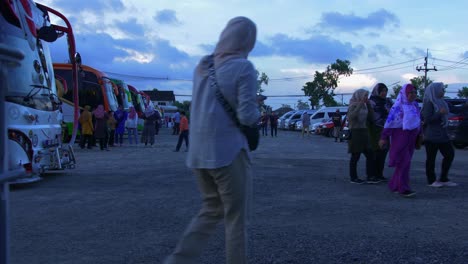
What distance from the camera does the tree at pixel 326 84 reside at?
252 ft

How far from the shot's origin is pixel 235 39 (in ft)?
10.9

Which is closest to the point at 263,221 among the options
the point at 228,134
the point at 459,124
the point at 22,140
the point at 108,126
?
the point at 228,134

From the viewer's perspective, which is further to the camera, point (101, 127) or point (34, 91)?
point (101, 127)

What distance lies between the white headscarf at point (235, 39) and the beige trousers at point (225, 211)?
25.9 inches

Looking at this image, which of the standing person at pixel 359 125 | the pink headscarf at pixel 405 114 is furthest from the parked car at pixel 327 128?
the pink headscarf at pixel 405 114

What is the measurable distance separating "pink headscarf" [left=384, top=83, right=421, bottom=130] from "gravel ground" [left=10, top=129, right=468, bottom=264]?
1.07m

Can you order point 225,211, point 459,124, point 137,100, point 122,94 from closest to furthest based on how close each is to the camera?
point 225,211 < point 459,124 < point 122,94 < point 137,100

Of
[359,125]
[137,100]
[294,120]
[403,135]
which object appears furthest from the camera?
[294,120]

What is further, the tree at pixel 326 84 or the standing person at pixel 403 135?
the tree at pixel 326 84

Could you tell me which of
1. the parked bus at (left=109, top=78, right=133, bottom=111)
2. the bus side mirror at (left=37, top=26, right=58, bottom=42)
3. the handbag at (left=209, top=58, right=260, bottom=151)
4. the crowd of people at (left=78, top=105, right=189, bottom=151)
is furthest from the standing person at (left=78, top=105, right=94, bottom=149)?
the handbag at (left=209, top=58, right=260, bottom=151)

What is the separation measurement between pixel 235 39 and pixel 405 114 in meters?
4.88

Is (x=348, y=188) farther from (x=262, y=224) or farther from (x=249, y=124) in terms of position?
(x=249, y=124)

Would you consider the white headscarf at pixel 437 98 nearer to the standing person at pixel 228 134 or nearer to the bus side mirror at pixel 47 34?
the standing person at pixel 228 134

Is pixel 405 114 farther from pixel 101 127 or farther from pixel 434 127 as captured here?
pixel 101 127
